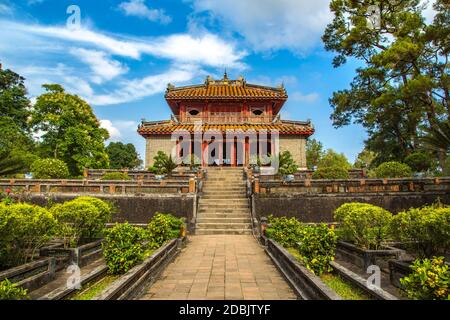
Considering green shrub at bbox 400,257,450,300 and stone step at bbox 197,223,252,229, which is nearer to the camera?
green shrub at bbox 400,257,450,300

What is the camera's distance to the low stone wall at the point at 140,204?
13891 millimetres

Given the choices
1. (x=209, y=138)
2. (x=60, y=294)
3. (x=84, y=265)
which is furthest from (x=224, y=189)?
(x=60, y=294)

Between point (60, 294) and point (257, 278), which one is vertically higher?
point (60, 294)

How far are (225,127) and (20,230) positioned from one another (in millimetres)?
19697

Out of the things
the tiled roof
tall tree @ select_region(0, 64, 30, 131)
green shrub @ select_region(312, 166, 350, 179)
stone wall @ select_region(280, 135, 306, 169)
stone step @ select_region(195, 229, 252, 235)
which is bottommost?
stone step @ select_region(195, 229, 252, 235)

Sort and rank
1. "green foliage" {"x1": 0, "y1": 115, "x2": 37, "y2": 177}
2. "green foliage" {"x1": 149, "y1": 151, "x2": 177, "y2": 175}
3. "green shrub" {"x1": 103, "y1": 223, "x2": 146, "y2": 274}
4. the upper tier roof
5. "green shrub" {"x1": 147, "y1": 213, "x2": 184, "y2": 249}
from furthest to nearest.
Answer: the upper tier roof < "green foliage" {"x1": 0, "y1": 115, "x2": 37, "y2": 177} < "green foliage" {"x1": 149, "y1": 151, "x2": 177, "y2": 175} < "green shrub" {"x1": 147, "y1": 213, "x2": 184, "y2": 249} < "green shrub" {"x1": 103, "y1": 223, "x2": 146, "y2": 274}

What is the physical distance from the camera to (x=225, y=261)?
787 cm

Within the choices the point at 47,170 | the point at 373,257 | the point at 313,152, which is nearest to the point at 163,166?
the point at 47,170

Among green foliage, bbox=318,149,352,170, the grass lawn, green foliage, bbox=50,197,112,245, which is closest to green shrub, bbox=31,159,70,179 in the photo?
green foliage, bbox=50,197,112,245

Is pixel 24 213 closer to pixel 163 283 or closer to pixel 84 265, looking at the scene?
pixel 84 265

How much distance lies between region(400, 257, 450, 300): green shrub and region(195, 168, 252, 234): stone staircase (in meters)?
9.17

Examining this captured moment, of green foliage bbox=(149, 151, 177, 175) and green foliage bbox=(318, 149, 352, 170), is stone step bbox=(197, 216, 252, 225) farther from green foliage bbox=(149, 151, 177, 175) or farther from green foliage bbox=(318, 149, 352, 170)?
green foliage bbox=(318, 149, 352, 170)

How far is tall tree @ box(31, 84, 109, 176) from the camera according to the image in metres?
24.1
